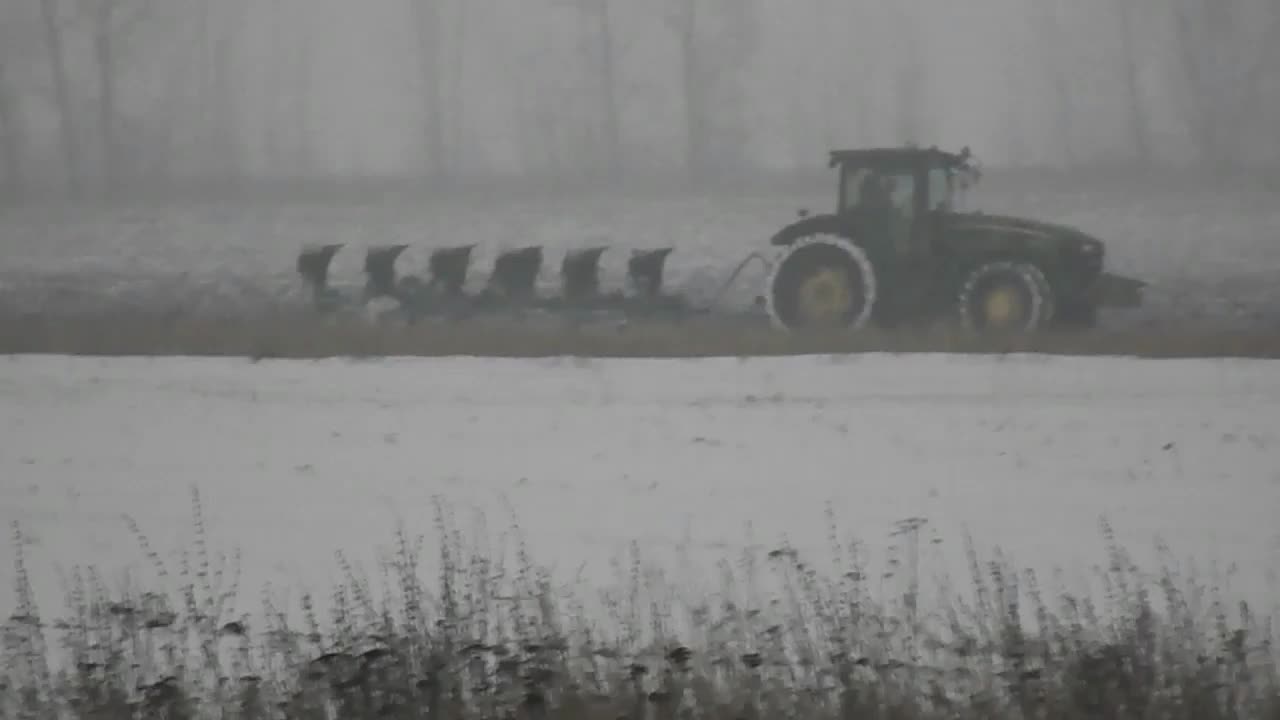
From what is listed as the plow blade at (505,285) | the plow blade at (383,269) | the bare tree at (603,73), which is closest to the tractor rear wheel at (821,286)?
the plow blade at (505,285)

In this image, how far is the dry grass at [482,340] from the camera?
18.3 ft

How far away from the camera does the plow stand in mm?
5965

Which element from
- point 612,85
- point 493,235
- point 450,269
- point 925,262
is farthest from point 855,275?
point 450,269

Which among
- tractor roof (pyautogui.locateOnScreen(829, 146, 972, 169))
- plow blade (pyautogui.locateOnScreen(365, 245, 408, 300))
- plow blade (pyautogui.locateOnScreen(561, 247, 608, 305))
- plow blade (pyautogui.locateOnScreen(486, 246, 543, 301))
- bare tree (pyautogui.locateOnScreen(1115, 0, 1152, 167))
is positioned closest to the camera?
bare tree (pyautogui.locateOnScreen(1115, 0, 1152, 167))

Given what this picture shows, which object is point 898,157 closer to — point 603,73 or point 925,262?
point 925,262

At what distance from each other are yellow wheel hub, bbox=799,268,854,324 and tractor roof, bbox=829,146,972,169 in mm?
562

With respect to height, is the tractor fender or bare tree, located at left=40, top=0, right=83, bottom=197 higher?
bare tree, located at left=40, top=0, right=83, bottom=197

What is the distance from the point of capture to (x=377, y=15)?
240 inches

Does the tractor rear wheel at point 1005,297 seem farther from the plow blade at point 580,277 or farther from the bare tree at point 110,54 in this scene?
the bare tree at point 110,54

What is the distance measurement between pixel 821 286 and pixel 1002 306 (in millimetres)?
869

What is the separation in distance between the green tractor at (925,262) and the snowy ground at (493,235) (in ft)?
0.39

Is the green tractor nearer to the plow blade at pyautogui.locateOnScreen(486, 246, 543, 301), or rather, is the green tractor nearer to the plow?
the plow

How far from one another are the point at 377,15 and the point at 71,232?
5.79ft

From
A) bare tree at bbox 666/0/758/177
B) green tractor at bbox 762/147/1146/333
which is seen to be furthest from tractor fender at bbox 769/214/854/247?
bare tree at bbox 666/0/758/177
